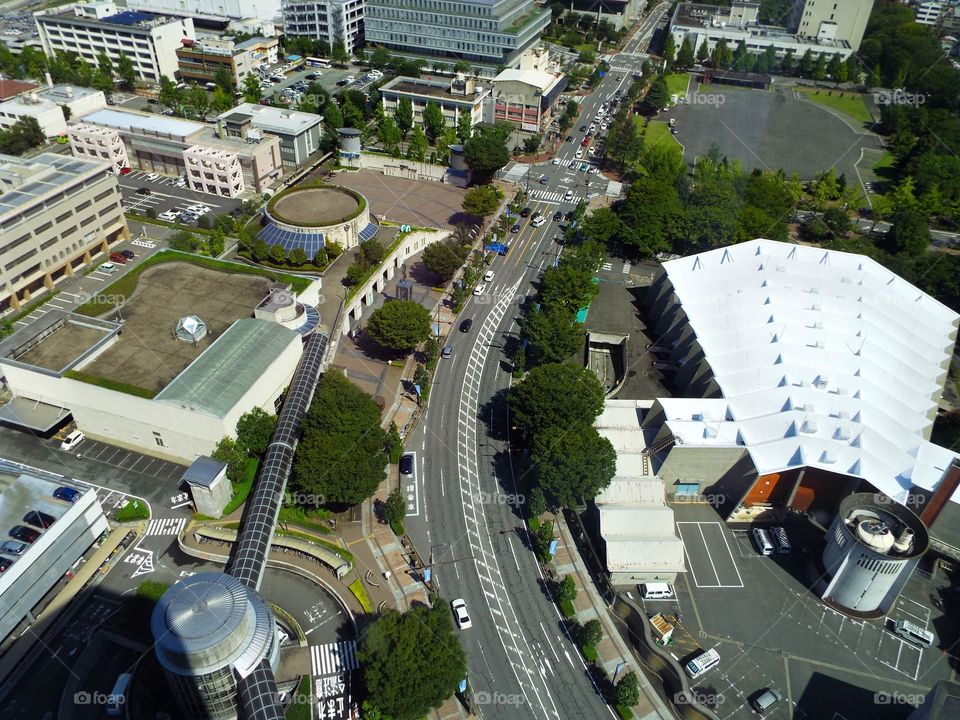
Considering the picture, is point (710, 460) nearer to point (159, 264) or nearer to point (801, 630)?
point (801, 630)

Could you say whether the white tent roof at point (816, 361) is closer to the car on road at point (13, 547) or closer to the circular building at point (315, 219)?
the circular building at point (315, 219)

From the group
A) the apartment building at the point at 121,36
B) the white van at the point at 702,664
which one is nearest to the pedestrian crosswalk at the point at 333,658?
the white van at the point at 702,664

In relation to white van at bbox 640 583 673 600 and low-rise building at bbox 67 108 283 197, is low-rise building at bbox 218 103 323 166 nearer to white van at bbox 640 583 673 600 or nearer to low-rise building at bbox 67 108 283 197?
low-rise building at bbox 67 108 283 197

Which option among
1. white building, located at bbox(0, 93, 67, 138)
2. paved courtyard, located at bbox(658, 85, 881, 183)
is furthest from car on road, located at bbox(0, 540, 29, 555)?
paved courtyard, located at bbox(658, 85, 881, 183)

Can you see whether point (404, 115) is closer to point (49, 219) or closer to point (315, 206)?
point (315, 206)

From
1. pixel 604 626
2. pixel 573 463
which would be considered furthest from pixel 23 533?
pixel 604 626

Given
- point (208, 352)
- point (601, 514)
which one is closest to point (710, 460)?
point (601, 514)

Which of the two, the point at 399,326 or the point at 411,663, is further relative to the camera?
the point at 399,326
